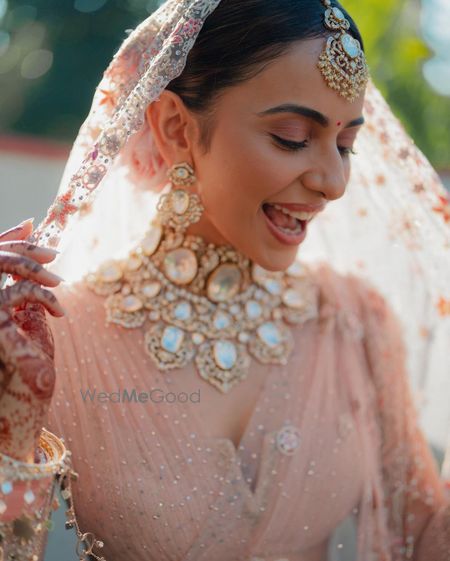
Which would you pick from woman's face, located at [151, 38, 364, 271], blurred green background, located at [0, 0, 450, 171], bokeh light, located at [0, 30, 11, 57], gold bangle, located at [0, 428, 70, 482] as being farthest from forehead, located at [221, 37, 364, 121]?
bokeh light, located at [0, 30, 11, 57]

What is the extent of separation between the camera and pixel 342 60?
1.43 meters

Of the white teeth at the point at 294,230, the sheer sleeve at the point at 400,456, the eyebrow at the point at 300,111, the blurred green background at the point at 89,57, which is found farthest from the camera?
the blurred green background at the point at 89,57

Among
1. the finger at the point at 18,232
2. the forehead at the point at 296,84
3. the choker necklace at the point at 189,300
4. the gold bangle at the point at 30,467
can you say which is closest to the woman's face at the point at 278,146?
the forehead at the point at 296,84

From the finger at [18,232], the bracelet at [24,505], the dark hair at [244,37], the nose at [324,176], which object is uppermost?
the dark hair at [244,37]

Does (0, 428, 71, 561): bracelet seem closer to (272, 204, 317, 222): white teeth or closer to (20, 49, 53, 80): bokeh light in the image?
(272, 204, 317, 222): white teeth

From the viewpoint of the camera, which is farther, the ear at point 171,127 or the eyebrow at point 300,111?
the ear at point 171,127

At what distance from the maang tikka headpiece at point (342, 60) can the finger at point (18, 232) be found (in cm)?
62

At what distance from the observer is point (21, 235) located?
122 cm

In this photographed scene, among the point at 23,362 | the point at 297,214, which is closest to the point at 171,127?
the point at 297,214

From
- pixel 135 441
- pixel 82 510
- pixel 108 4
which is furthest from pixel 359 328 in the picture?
pixel 108 4

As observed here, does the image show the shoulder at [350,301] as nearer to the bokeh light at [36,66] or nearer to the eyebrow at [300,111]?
the eyebrow at [300,111]

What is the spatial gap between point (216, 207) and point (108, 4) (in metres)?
6.78

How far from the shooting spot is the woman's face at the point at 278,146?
1.41 meters

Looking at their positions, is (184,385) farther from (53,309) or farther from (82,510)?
(53,309)
